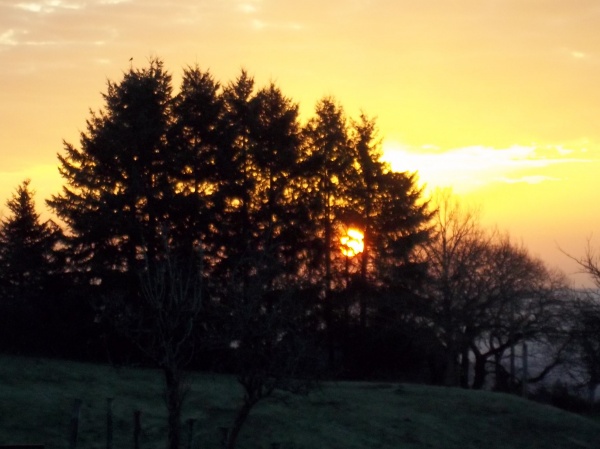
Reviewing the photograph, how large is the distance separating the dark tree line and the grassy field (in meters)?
6.52

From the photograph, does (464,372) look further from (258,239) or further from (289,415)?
(289,415)

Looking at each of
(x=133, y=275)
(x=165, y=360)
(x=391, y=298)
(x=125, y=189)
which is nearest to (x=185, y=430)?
(x=165, y=360)

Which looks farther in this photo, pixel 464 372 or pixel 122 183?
pixel 464 372

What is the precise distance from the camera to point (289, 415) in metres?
28.9

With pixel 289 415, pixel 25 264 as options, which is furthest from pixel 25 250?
pixel 289 415

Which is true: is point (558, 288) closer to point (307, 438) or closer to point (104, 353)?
point (104, 353)

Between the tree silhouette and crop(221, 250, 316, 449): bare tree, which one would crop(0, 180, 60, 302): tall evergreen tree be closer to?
the tree silhouette

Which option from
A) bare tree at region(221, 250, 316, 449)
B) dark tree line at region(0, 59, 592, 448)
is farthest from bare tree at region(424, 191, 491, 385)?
bare tree at region(221, 250, 316, 449)

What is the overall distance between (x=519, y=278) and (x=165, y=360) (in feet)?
111

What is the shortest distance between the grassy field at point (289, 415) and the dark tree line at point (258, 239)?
652 centimetres

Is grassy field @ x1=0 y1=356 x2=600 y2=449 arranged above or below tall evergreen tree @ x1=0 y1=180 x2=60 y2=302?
below

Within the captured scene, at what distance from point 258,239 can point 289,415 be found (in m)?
17.4

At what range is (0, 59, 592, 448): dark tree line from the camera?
4325 centimetres

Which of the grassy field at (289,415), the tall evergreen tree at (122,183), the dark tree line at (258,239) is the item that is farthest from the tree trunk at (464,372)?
the tall evergreen tree at (122,183)
